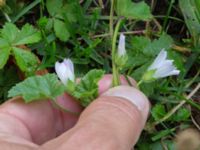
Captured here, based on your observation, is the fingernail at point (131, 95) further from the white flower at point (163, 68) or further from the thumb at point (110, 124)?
the white flower at point (163, 68)

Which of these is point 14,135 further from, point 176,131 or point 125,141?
point 176,131

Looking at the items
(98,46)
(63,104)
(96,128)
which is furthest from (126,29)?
(96,128)

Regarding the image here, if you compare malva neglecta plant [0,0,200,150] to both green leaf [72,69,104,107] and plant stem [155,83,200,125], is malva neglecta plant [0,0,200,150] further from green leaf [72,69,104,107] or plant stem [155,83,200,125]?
green leaf [72,69,104,107]

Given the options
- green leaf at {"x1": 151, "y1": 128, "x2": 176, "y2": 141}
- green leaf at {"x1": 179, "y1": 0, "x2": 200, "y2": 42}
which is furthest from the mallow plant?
green leaf at {"x1": 179, "y1": 0, "x2": 200, "y2": 42}

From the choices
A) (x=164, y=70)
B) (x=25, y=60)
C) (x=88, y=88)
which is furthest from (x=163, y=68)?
(x=25, y=60)

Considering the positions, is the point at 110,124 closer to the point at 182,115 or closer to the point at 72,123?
the point at 72,123
